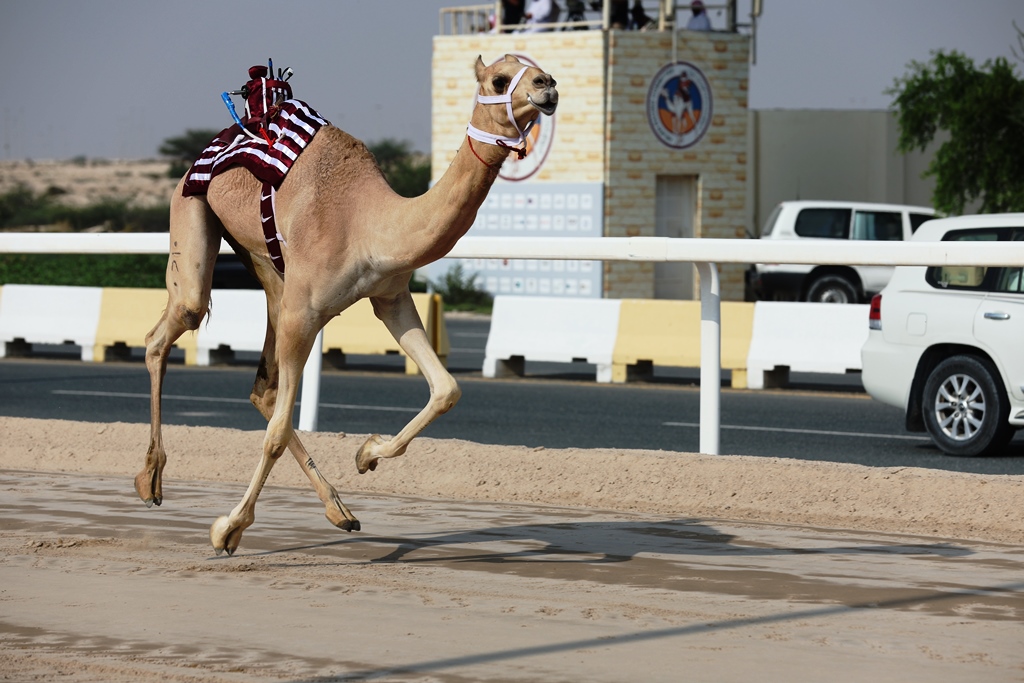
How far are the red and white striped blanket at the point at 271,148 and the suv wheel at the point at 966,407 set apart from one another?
21.4ft

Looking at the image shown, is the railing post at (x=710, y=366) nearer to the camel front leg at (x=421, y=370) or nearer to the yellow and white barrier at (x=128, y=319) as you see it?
the camel front leg at (x=421, y=370)

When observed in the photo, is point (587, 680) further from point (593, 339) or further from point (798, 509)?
point (593, 339)

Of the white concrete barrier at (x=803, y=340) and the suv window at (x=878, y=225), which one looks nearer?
the white concrete barrier at (x=803, y=340)

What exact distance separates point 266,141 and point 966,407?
6.87 meters

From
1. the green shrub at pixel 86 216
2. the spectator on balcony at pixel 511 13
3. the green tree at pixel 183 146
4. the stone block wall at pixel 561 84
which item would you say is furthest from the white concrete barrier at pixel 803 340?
the green tree at pixel 183 146

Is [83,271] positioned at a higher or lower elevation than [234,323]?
higher

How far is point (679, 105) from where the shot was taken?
36344mm

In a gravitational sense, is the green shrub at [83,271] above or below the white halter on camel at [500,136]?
above

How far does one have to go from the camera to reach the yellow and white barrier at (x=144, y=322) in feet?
65.2

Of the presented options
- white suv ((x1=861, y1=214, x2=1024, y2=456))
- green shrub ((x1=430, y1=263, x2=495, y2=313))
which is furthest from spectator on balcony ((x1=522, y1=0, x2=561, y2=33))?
white suv ((x1=861, y1=214, x2=1024, y2=456))

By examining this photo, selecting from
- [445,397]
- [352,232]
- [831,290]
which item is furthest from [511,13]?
[445,397]

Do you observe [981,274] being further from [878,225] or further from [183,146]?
[183,146]

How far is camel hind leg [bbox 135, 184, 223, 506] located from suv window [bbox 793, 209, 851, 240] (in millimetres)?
23392

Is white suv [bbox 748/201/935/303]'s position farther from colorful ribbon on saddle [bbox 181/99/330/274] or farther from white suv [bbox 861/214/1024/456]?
colorful ribbon on saddle [bbox 181/99/330/274]
